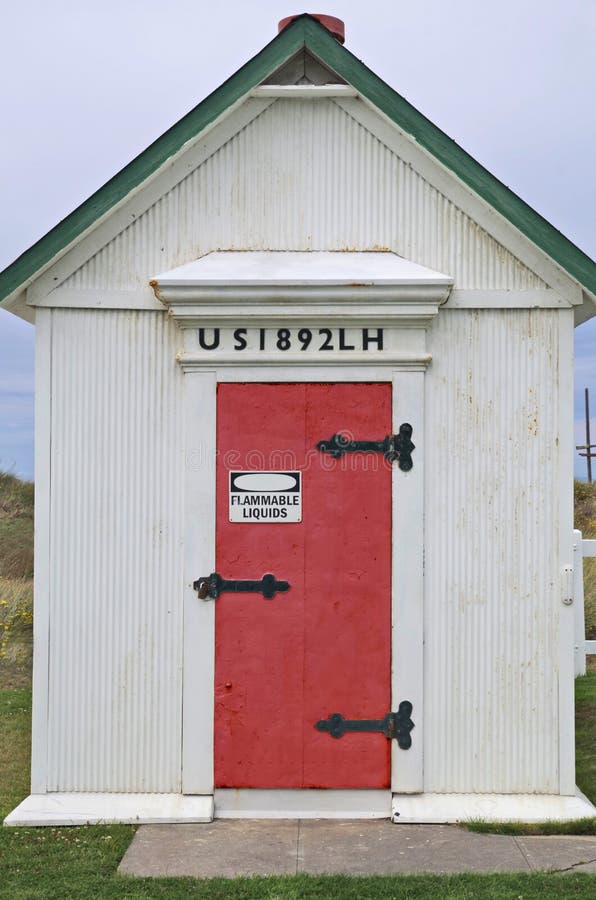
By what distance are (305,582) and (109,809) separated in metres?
1.80

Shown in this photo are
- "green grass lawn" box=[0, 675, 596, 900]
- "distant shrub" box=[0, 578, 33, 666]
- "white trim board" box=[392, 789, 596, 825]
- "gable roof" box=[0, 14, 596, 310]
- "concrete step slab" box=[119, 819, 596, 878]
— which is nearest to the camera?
"green grass lawn" box=[0, 675, 596, 900]

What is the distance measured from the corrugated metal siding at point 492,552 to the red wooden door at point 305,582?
0.35 meters

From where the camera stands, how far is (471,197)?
20.4 feet

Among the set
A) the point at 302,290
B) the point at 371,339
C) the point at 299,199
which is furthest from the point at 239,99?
the point at 371,339

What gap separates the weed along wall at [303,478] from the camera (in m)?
6.11

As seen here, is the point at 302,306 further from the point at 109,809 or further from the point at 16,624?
the point at 16,624

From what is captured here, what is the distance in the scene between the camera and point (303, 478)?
6.14m

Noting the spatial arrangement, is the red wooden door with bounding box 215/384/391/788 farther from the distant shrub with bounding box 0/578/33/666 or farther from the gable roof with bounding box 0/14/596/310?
the distant shrub with bounding box 0/578/33/666

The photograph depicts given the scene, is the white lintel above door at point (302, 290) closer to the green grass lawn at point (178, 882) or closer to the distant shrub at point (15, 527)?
the green grass lawn at point (178, 882)

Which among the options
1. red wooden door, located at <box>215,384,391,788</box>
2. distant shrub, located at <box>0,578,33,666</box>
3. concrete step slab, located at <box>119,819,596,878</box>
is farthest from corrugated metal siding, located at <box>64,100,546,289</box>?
distant shrub, located at <box>0,578,33,666</box>

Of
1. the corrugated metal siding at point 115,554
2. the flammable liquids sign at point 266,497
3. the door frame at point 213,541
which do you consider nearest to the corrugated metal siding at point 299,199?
the corrugated metal siding at point 115,554

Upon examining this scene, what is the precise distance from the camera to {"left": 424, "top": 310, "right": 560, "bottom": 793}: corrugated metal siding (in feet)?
20.3

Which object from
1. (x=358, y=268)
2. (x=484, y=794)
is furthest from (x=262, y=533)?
(x=484, y=794)

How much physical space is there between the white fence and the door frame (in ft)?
5.53
